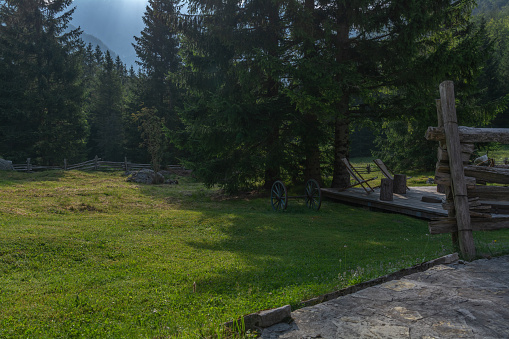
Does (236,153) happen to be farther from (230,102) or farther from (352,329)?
(352,329)

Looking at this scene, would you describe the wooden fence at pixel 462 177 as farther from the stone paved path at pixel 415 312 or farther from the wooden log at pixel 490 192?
the stone paved path at pixel 415 312

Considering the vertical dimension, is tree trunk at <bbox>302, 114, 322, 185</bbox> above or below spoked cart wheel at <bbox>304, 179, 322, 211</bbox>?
above

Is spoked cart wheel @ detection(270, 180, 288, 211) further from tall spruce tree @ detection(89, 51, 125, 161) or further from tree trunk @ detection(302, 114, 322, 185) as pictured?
tall spruce tree @ detection(89, 51, 125, 161)

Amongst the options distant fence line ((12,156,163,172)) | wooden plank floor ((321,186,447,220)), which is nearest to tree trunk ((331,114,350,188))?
wooden plank floor ((321,186,447,220))

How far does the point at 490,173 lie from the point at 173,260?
19.0 feet

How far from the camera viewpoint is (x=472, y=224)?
20.0 feet

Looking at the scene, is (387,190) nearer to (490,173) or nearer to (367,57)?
(367,57)

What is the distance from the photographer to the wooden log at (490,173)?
5996 mm

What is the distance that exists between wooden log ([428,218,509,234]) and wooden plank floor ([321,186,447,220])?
17.1 ft

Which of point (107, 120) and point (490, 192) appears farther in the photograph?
point (107, 120)

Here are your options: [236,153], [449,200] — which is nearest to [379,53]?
[236,153]

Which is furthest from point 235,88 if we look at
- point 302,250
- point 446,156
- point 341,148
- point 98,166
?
A: point 98,166

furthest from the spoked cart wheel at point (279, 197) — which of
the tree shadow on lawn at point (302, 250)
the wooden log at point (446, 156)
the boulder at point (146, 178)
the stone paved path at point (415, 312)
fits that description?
the boulder at point (146, 178)

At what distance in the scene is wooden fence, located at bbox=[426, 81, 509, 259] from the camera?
581cm
